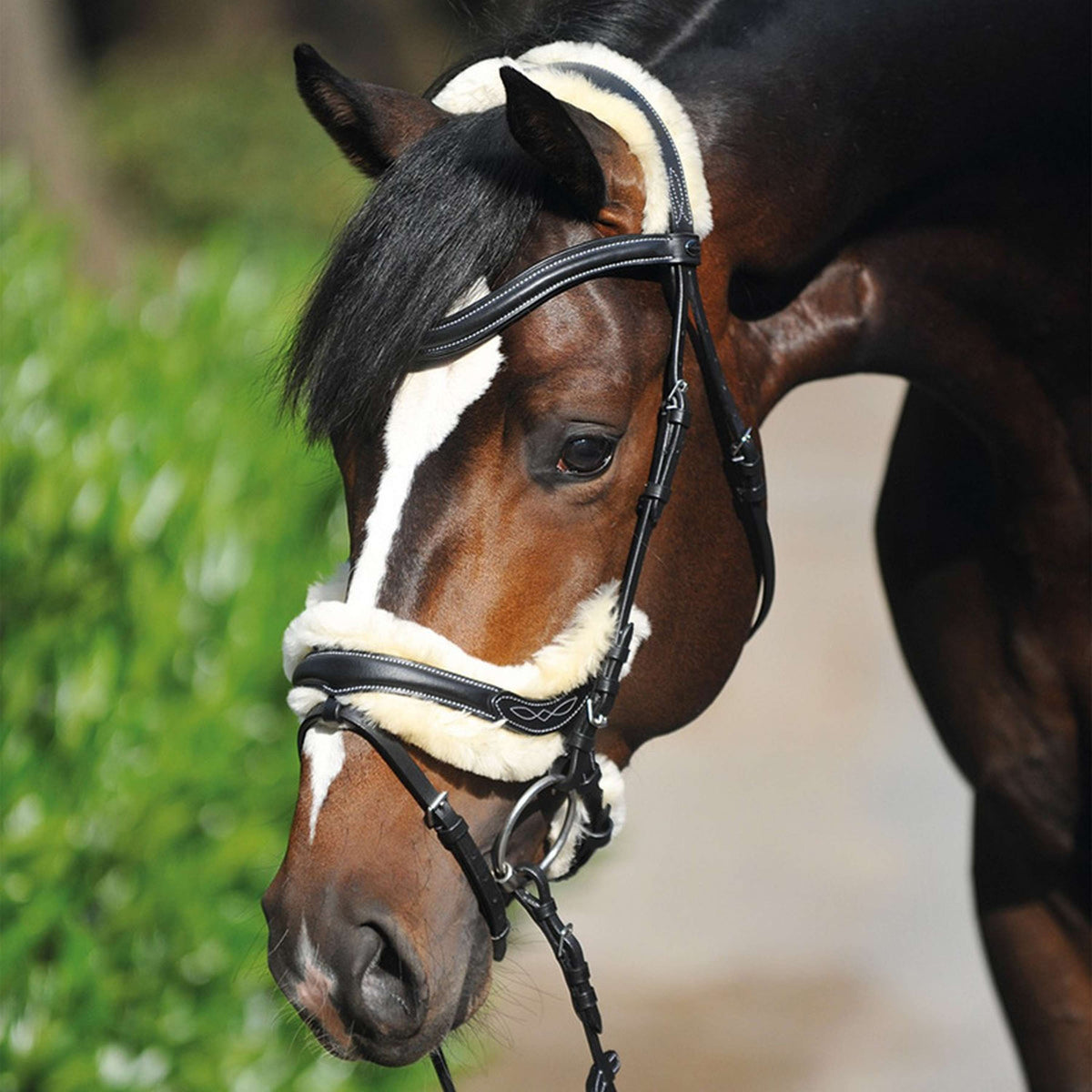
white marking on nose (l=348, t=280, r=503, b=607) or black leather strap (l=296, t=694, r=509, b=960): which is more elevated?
white marking on nose (l=348, t=280, r=503, b=607)

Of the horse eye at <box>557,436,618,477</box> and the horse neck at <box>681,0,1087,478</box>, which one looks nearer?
the horse eye at <box>557,436,618,477</box>

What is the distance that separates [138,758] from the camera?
10.1 feet

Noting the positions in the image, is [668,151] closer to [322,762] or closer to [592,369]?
[592,369]

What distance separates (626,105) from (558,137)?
0.56 ft

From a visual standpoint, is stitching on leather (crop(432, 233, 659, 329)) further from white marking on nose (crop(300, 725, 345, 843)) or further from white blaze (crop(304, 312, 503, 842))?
white marking on nose (crop(300, 725, 345, 843))

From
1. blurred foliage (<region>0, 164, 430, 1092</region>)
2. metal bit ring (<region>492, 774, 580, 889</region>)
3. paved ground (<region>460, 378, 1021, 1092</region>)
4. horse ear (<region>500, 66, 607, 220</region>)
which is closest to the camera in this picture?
horse ear (<region>500, 66, 607, 220</region>)

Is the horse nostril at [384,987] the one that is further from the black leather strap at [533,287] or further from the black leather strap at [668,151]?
the black leather strap at [668,151]

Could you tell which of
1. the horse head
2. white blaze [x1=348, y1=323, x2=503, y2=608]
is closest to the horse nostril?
the horse head

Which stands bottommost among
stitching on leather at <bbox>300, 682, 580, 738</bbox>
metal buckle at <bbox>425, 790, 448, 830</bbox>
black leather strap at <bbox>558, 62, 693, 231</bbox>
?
metal buckle at <bbox>425, 790, 448, 830</bbox>

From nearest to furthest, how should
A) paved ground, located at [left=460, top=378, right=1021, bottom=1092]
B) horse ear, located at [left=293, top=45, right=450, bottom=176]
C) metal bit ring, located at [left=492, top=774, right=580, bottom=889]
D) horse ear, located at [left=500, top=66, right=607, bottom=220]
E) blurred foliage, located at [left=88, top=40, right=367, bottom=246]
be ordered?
horse ear, located at [left=500, top=66, right=607, bottom=220], metal bit ring, located at [left=492, top=774, right=580, bottom=889], horse ear, located at [left=293, top=45, right=450, bottom=176], paved ground, located at [left=460, top=378, right=1021, bottom=1092], blurred foliage, located at [left=88, top=40, right=367, bottom=246]

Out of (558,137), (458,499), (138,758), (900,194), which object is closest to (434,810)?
(458,499)

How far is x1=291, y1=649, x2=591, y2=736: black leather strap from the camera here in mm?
1643

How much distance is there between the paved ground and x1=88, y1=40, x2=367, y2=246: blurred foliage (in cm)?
528

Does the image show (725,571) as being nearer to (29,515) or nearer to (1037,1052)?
(1037,1052)
